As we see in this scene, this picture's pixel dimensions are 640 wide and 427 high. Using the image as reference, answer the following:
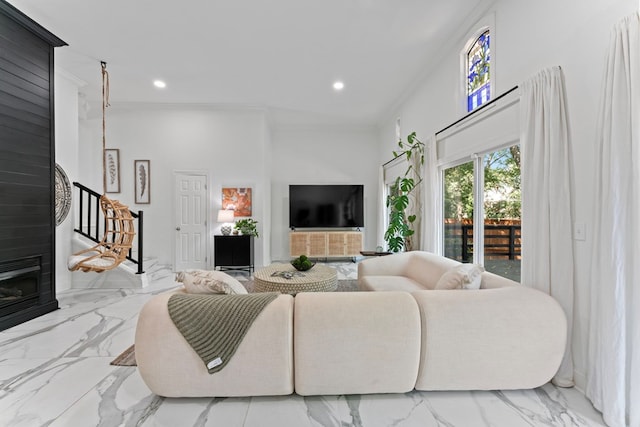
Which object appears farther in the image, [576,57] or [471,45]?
[471,45]

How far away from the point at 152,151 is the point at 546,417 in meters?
6.69

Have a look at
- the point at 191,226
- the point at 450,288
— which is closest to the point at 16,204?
the point at 191,226

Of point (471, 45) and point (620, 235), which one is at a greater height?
point (471, 45)

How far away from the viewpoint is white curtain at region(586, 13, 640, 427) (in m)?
1.56

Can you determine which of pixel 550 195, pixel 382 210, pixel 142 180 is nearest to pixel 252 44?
pixel 550 195

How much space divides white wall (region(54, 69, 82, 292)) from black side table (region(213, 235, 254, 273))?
214cm

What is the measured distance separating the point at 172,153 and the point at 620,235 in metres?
6.41

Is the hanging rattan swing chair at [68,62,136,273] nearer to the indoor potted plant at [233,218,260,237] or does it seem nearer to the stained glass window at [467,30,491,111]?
the indoor potted plant at [233,218,260,237]

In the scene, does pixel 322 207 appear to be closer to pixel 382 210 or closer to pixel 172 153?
pixel 382 210

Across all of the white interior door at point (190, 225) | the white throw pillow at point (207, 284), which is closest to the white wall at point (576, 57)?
the white throw pillow at point (207, 284)

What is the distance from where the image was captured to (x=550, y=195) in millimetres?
2066

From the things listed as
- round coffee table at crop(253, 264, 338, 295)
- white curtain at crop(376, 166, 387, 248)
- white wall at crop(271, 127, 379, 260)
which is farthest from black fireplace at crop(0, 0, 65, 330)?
white curtain at crop(376, 166, 387, 248)

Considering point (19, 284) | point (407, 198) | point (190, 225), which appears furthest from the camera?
point (190, 225)

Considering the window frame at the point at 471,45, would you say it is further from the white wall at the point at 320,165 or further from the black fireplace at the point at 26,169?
the black fireplace at the point at 26,169
